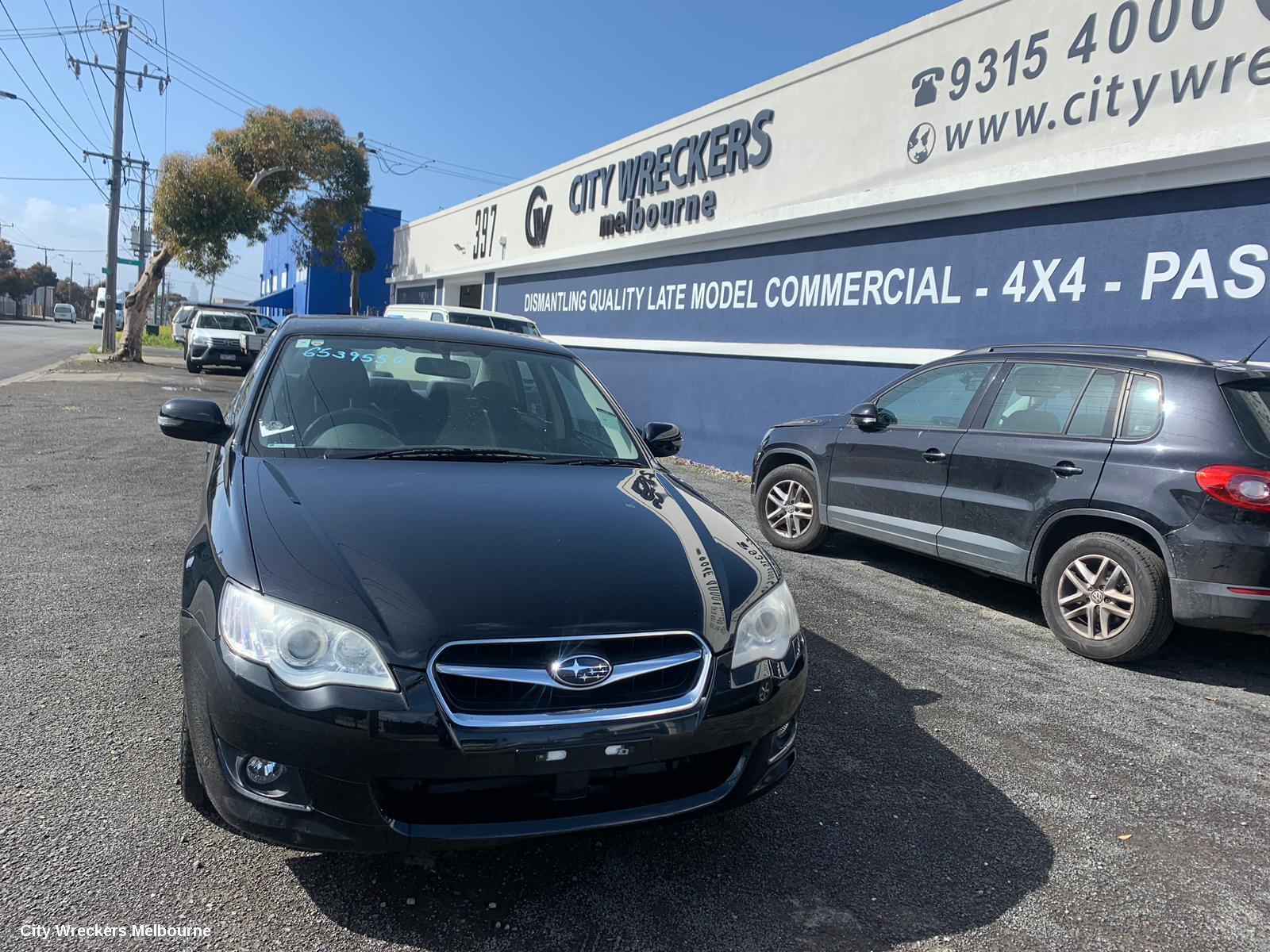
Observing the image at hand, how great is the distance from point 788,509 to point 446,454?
4200mm

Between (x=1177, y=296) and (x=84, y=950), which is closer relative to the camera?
(x=84, y=950)

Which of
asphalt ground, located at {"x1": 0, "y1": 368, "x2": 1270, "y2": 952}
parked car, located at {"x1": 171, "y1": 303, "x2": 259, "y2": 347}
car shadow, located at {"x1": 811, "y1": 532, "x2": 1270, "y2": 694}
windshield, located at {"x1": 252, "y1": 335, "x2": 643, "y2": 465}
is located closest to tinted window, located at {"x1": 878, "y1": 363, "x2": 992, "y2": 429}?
car shadow, located at {"x1": 811, "y1": 532, "x2": 1270, "y2": 694}

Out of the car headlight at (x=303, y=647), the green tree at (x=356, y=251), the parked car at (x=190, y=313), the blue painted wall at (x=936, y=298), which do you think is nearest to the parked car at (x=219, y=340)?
the parked car at (x=190, y=313)

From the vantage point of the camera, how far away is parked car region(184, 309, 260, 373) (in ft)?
71.5

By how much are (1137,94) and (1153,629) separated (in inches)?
194

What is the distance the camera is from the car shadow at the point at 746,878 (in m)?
2.31

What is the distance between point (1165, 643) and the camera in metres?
5.32

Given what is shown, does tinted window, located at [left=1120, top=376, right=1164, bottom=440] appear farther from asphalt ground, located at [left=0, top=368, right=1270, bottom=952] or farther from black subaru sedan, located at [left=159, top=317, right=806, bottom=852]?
black subaru sedan, located at [left=159, top=317, right=806, bottom=852]

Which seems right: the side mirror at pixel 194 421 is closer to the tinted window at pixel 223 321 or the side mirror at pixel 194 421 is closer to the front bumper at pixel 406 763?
the front bumper at pixel 406 763

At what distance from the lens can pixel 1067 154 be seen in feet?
24.7

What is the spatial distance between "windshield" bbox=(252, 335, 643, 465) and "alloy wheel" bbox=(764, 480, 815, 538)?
3.17 metres

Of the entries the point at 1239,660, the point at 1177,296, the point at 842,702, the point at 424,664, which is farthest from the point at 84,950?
the point at 1177,296

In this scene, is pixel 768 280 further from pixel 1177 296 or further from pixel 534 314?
pixel 534 314

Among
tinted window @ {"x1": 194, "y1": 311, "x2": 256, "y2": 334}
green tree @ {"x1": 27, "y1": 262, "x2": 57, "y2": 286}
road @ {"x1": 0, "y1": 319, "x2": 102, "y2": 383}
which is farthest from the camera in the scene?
green tree @ {"x1": 27, "y1": 262, "x2": 57, "y2": 286}
